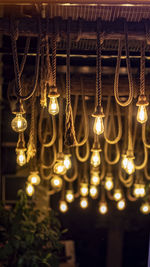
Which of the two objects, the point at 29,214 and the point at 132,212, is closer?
the point at 29,214

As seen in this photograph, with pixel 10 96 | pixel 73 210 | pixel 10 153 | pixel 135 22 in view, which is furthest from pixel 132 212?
pixel 135 22

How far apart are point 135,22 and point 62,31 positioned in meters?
0.56

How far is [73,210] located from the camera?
19.9ft

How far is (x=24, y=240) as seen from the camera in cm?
346

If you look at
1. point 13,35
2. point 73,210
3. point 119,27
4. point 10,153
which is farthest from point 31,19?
point 73,210

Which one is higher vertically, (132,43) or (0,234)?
(132,43)

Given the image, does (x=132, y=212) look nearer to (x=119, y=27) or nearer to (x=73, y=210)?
(x=73, y=210)

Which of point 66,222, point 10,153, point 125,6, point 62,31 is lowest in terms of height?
point 66,222

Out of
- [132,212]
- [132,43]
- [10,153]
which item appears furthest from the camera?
[132,212]

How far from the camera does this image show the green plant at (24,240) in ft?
10.9

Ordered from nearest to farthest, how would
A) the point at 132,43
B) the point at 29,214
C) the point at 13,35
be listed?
the point at 13,35 < the point at 132,43 < the point at 29,214

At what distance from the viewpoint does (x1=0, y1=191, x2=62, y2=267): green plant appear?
3336mm

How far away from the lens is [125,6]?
2.64 metres

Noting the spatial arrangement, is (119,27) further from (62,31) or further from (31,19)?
(31,19)
